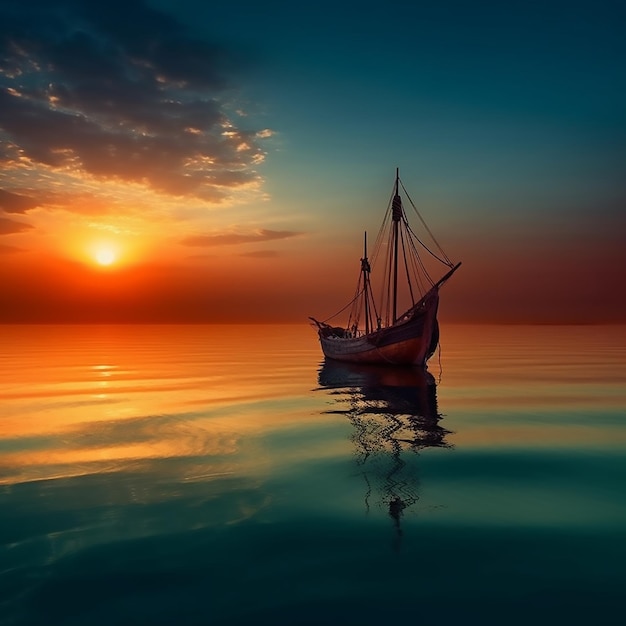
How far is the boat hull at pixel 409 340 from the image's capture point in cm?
4447

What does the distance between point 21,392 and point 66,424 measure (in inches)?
523

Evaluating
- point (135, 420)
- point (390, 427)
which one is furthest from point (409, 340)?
point (135, 420)

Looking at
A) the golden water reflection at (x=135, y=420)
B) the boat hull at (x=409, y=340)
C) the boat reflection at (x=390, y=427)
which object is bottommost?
the boat reflection at (x=390, y=427)

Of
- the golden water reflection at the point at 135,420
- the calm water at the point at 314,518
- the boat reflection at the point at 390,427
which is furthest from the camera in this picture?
the golden water reflection at the point at 135,420

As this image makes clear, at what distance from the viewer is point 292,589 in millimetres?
6805

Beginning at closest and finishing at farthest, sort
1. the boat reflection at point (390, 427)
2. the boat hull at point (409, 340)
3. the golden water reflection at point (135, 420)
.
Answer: the boat reflection at point (390, 427) < the golden water reflection at point (135, 420) < the boat hull at point (409, 340)

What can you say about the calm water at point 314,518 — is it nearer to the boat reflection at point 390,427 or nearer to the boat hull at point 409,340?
the boat reflection at point 390,427

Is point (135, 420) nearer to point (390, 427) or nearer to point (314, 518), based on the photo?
point (390, 427)

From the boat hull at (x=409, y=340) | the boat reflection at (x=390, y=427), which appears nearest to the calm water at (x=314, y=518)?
the boat reflection at (x=390, y=427)

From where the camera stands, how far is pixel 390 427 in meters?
18.8

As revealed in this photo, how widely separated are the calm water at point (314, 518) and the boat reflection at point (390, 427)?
0.10m

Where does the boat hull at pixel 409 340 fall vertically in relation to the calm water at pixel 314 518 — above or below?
above

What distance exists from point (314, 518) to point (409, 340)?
37.5 meters

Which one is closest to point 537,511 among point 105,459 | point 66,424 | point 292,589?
point 292,589
